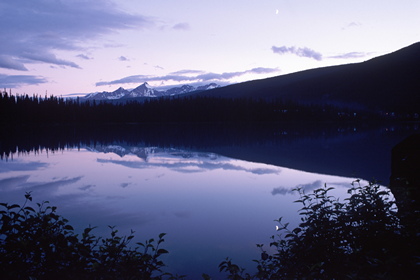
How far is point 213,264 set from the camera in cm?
754

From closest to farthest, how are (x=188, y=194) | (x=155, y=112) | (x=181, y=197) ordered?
1. (x=181, y=197)
2. (x=188, y=194)
3. (x=155, y=112)

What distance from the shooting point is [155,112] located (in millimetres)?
171125

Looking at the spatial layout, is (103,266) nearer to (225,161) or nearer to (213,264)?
(213,264)

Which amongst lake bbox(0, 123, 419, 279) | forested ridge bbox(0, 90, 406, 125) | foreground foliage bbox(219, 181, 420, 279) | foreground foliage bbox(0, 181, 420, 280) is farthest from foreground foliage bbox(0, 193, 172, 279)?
forested ridge bbox(0, 90, 406, 125)

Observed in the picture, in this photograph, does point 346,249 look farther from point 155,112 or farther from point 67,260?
point 155,112

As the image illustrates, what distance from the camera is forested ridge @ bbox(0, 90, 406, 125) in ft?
472

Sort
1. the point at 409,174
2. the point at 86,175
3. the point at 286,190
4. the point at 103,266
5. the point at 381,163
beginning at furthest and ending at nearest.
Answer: the point at 381,163 → the point at 86,175 → the point at 286,190 → the point at 409,174 → the point at 103,266

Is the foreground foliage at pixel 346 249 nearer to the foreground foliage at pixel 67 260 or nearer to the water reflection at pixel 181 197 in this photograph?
the water reflection at pixel 181 197

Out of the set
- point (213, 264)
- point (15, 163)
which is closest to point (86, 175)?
point (15, 163)

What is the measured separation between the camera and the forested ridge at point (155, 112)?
144m

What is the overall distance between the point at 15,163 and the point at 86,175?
791 centimetres

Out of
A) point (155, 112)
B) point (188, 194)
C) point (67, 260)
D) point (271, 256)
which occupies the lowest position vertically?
point (188, 194)

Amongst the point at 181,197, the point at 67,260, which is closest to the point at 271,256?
the point at 67,260

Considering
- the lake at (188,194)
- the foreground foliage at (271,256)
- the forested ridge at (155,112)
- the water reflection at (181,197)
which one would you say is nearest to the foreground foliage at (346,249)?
the foreground foliage at (271,256)
